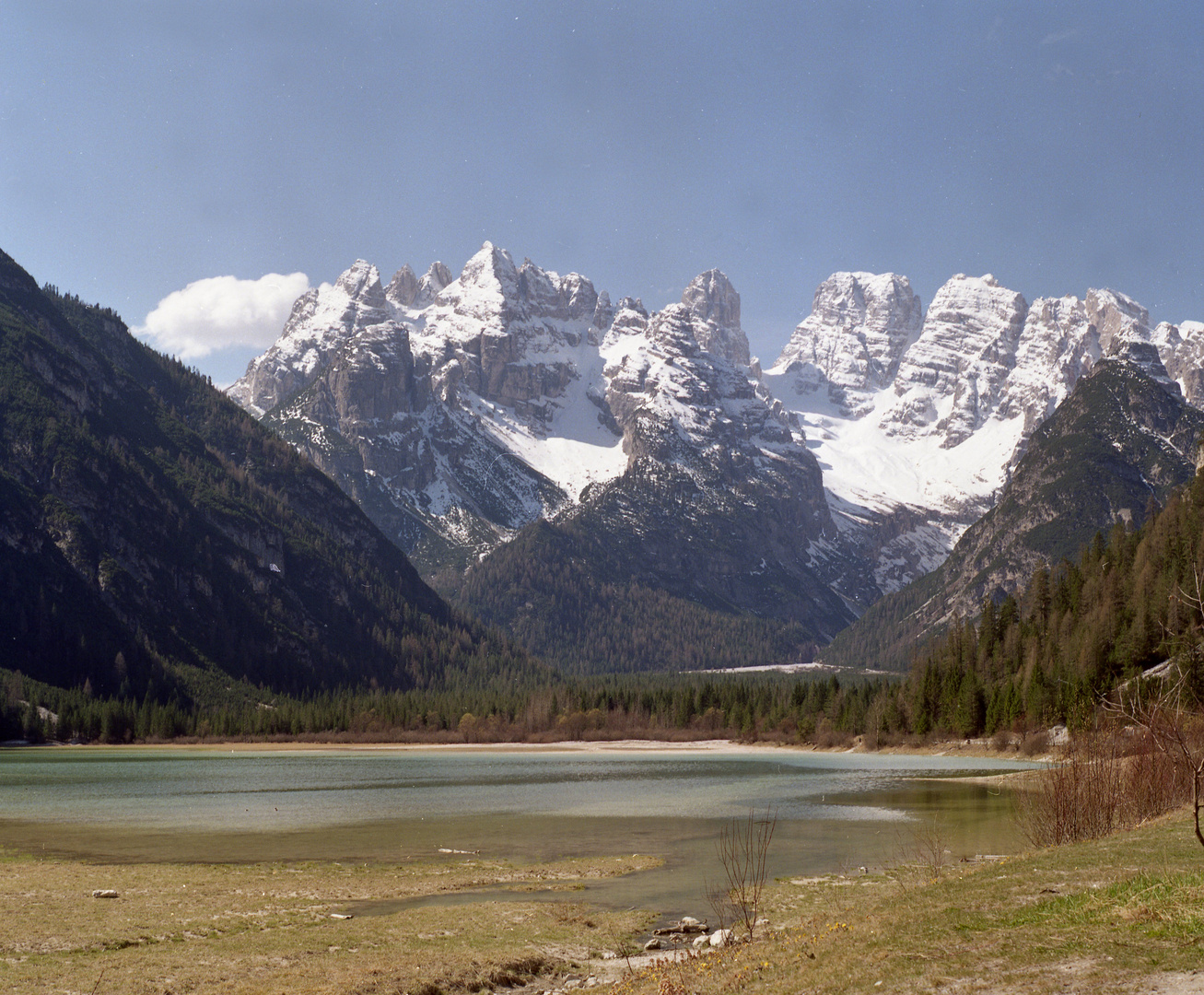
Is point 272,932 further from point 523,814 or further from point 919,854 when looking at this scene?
point 523,814

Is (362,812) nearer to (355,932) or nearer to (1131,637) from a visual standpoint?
(355,932)

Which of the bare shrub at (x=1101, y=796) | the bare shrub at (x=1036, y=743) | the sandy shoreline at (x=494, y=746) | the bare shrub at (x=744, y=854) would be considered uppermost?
the bare shrub at (x=1101, y=796)

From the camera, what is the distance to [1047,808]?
127 ft

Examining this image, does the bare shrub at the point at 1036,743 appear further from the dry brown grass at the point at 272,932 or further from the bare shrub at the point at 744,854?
the dry brown grass at the point at 272,932

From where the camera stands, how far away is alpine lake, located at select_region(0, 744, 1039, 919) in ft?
148

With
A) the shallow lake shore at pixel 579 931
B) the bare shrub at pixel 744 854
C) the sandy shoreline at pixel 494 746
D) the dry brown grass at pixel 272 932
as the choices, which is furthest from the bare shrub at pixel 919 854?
the sandy shoreline at pixel 494 746

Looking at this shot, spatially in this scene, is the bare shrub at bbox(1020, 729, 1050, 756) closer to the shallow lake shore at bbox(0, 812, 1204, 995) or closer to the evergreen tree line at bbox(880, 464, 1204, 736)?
the evergreen tree line at bbox(880, 464, 1204, 736)

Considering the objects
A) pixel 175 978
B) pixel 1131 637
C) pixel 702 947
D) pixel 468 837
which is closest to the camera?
pixel 175 978

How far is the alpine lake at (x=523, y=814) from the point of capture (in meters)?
45.1

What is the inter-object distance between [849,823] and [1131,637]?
70024mm

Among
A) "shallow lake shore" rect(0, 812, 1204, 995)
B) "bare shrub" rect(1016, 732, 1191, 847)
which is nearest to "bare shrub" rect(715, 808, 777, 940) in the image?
"shallow lake shore" rect(0, 812, 1204, 995)

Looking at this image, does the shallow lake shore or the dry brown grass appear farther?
the dry brown grass

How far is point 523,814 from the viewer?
6594cm

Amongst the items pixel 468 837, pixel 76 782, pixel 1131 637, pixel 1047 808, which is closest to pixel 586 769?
pixel 76 782
